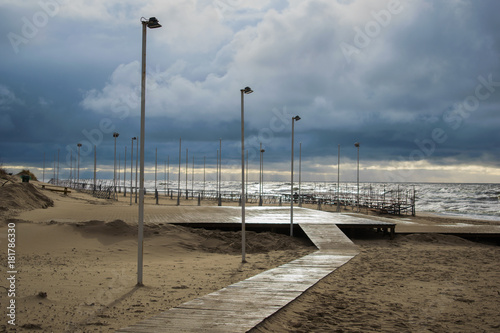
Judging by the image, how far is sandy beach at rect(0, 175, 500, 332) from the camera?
6.98m

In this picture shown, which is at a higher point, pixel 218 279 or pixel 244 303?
pixel 244 303

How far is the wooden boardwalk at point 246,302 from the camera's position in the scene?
6.17m

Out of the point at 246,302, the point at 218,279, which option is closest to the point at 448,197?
the point at 218,279

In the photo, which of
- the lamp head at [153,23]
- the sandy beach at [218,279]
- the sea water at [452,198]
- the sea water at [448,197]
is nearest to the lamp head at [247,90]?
the lamp head at [153,23]

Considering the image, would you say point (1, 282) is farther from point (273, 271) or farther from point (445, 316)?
point (445, 316)

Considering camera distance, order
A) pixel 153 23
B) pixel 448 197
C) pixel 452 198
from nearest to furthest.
Result: pixel 153 23 → pixel 452 198 → pixel 448 197

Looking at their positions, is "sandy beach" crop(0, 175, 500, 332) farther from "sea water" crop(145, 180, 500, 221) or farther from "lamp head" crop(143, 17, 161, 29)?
"sea water" crop(145, 180, 500, 221)

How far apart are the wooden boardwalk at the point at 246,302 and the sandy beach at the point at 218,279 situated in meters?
0.26

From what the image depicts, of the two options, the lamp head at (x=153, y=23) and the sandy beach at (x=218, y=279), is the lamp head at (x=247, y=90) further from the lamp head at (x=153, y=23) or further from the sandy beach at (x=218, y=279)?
the sandy beach at (x=218, y=279)

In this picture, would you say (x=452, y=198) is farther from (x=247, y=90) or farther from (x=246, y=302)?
(x=246, y=302)

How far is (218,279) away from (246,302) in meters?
2.61

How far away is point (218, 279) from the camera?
10.0 metres

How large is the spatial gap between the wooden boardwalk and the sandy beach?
0.26 m

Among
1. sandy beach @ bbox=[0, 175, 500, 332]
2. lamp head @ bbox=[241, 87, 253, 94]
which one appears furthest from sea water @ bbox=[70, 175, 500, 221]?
lamp head @ bbox=[241, 87, 253, 94]
